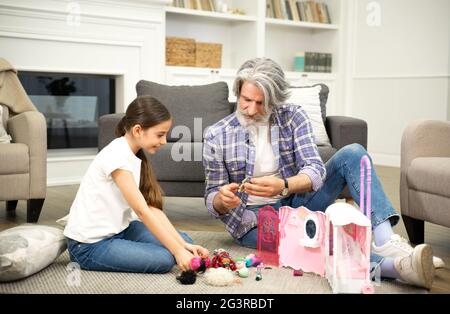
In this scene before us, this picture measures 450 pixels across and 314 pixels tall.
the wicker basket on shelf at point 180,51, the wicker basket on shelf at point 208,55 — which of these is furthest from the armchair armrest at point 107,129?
the wicker basket on shelf at point 208,55

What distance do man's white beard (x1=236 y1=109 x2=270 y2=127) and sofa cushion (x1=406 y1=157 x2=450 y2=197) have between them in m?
0.74

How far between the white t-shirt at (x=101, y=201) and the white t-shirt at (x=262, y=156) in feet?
1.59

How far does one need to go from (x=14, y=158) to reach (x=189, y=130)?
931 millimetres

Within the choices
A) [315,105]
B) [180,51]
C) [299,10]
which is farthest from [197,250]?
[299,10]

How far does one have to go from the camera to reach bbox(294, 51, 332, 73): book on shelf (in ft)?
19.7

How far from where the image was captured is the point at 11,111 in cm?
337

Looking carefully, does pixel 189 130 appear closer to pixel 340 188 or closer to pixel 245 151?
pixel 245 151

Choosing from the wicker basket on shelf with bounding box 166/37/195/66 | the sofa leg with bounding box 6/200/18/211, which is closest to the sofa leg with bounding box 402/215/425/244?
the sofa leg with bounding box 6/200/18/211

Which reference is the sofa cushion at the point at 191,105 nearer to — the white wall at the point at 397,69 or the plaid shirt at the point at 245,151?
the plaid shirt at the point at 245,151

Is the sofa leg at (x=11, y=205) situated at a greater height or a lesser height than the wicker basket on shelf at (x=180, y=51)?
lesser

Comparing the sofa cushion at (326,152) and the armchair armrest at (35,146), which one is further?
the sofa cushion at (326,152)

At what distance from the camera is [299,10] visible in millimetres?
5984

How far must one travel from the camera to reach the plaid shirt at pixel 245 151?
2.18m

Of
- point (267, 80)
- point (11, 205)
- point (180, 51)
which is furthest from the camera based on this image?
point (180, 51)
